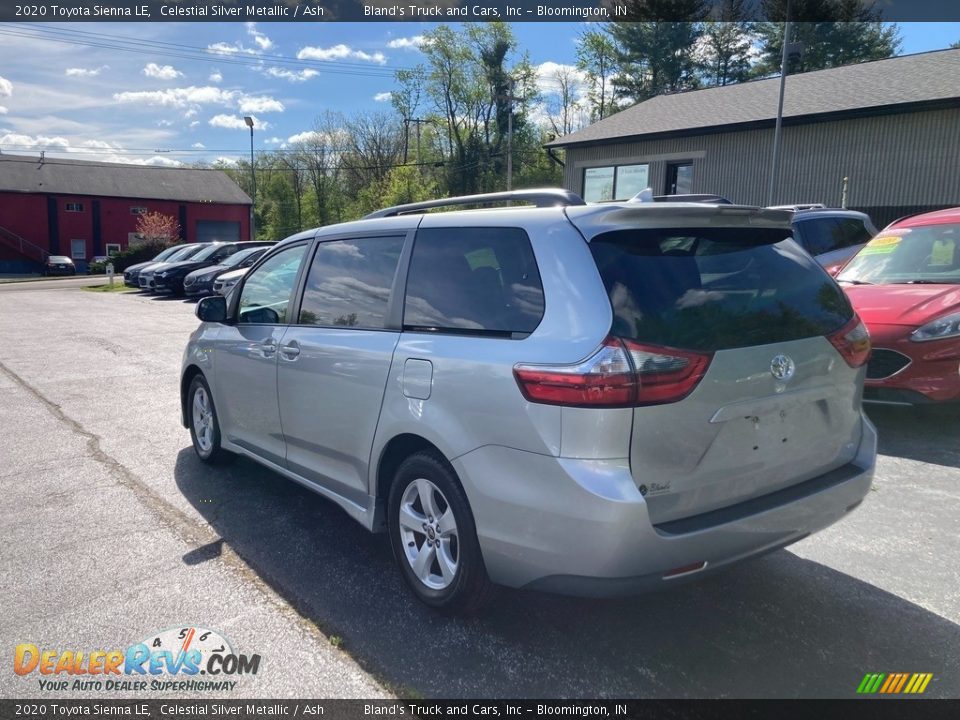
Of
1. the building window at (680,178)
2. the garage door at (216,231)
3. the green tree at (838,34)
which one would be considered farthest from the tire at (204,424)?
the garage door at (216,231)

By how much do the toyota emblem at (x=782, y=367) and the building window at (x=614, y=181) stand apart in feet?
79.0

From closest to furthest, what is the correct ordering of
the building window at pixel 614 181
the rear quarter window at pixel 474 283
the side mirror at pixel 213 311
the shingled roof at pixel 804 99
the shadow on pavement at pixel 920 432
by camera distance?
the rear quarter window at pixel 474 283, the side mirror at pixel 213 311, the shadow on pavement at pixel 920 432, the shingled roof at pixel 804 99, the building window at pixel 614 181

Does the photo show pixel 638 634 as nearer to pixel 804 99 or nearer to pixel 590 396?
pixel 590 396

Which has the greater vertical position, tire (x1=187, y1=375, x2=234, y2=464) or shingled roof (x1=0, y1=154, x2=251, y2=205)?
shingled roof (x1=0, y1=154, x2=251, y2=205)

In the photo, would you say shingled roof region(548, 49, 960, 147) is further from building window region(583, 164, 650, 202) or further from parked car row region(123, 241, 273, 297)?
parked car row region(123, 241, 273, 297)

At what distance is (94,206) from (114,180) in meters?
3.51

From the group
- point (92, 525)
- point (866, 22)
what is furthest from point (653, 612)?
point (866, 22)

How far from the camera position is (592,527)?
257 centimetres

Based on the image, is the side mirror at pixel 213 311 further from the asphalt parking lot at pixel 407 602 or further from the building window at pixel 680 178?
the building window at pixel 680 178

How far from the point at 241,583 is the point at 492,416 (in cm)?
174

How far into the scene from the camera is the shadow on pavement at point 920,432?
220 inches

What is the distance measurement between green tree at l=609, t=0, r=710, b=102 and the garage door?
33.7 m

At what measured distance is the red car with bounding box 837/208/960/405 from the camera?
5.77 meters

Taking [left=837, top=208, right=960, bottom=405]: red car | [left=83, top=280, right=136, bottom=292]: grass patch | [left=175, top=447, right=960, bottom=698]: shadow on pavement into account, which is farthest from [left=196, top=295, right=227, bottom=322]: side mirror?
[left=83, top=280, right=136, bottom=292]: grass patch
